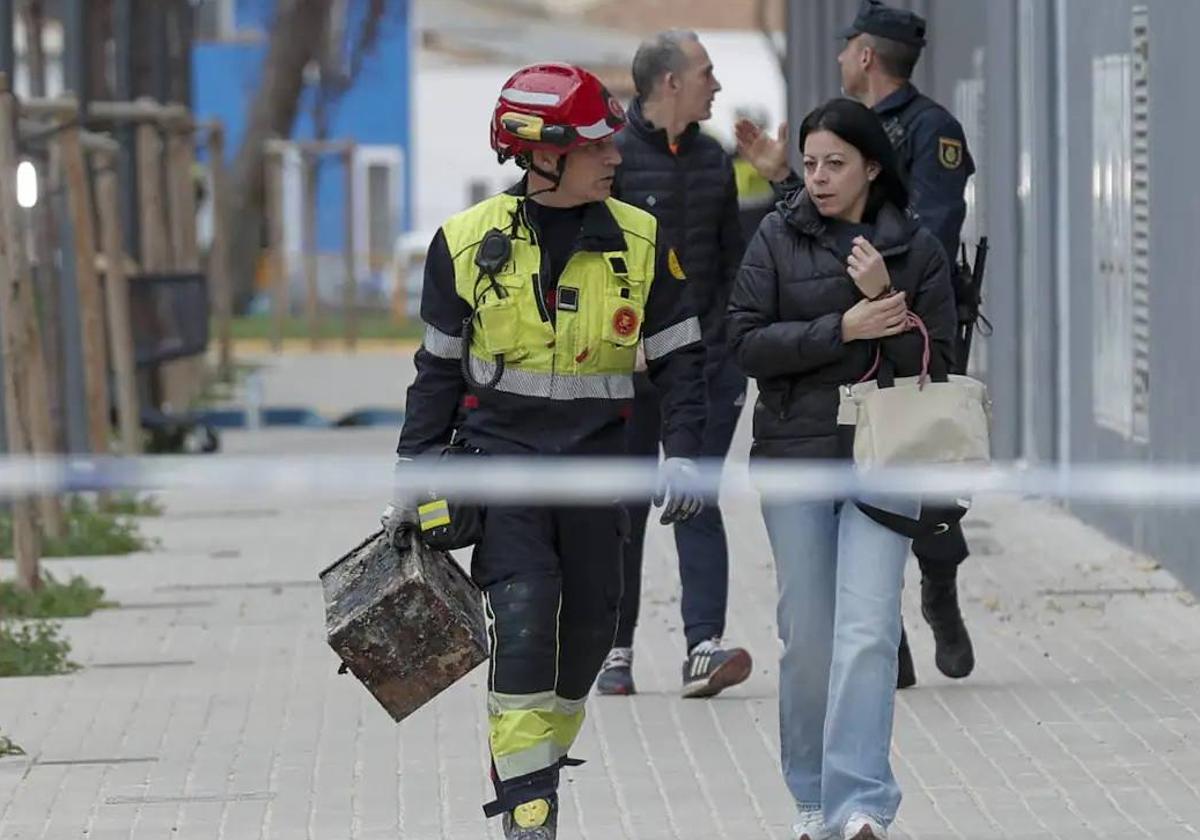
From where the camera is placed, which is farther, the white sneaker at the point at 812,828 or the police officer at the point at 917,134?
the police officer at the point at 917,134

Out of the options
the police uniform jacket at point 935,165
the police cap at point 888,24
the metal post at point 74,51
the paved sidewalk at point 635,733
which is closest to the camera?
the paved sidewalk at point 635,733

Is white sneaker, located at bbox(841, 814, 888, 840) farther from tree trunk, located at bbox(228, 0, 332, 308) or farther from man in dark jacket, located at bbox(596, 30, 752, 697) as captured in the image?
tree trunk, located at bbox(228, 0, 332, 308)

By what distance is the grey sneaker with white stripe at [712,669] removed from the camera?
29.6 ft

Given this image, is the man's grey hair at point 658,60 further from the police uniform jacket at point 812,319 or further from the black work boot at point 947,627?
the police uniform jacket at point 812,319

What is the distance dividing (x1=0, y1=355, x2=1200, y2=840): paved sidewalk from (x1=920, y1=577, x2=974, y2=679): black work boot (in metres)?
0.09

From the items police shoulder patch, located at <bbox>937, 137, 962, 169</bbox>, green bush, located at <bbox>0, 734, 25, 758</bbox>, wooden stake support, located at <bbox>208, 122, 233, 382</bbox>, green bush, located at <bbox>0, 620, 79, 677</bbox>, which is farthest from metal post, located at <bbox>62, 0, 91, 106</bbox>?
police shoulder patch, located at <bbox>937, 137, 962, 169</bbox>

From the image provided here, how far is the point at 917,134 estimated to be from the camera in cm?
852

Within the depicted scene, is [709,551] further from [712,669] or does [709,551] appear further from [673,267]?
[673,267]

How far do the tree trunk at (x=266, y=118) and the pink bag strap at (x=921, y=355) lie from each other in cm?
3565

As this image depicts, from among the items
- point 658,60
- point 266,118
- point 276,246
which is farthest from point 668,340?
point 266,118

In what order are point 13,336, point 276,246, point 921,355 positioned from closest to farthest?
point 921,355 < point 13,336 < point 276,246

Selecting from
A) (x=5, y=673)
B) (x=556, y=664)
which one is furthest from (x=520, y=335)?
(x=5, y=673)

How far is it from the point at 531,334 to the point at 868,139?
912 millimetres

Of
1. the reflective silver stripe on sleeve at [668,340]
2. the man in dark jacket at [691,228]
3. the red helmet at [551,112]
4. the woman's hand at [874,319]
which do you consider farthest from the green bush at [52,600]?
the woman's hand at [874,319]
